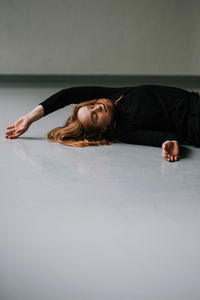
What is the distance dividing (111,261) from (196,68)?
4.40 meters

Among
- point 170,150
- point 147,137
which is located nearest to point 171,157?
point 170,150

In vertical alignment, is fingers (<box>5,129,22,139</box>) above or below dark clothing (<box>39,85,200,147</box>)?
below

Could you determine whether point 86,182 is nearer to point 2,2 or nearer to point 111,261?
point 111,261

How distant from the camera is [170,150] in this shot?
1669 mm

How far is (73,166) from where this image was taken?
1.60 m

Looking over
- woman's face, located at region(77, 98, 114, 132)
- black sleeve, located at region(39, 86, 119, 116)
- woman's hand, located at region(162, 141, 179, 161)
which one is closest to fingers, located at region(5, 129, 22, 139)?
black sleeve, located at region(39, 86, 119, 116)

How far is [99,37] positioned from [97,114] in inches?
124

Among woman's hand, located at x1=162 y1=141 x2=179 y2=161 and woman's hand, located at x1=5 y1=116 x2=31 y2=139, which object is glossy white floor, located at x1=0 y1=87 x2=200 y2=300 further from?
woman's hand, located at x1=5 y1=116 x2=31 y2=139

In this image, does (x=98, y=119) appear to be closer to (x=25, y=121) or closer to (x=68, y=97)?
(x=68, y=97)

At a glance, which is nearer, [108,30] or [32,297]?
[32,297]

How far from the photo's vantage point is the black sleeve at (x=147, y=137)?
5.76ft

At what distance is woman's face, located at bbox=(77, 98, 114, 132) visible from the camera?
1794 millimetres

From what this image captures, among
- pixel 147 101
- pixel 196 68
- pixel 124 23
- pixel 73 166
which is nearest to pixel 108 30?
pixel 124 23

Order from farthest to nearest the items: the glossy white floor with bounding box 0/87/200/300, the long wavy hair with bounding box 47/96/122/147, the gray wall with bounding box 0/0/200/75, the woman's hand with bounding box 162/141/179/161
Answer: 1. the gray wall with bounding box 0/0/200/75
2. the long wavy hair with bounding box 47/96/122/147
3. the woman's hand with bounding box 162/141/179/161
4. the glossy white floor with bounding box 0/87/200/300
